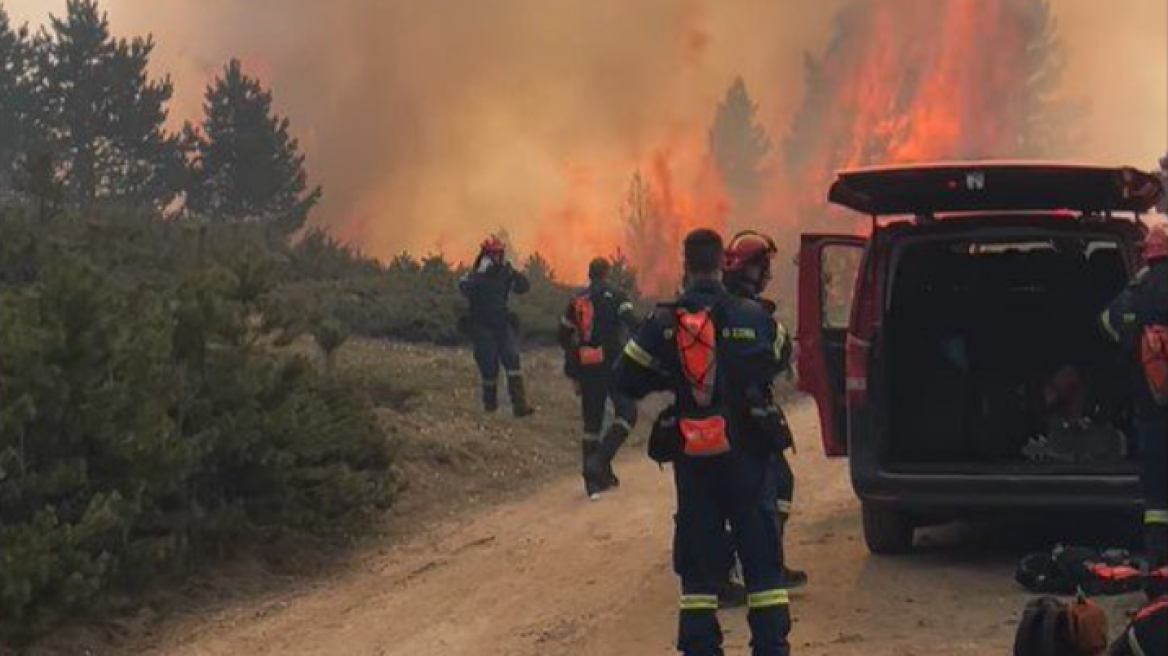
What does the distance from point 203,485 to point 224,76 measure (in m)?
40.9

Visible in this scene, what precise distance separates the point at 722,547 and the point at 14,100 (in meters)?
43.0

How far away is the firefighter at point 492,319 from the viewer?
51.3 ft

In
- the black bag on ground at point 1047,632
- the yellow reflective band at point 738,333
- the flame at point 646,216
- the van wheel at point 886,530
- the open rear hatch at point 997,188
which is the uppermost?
the flame at point 646,216

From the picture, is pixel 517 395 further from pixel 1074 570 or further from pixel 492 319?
pixel 1074 570

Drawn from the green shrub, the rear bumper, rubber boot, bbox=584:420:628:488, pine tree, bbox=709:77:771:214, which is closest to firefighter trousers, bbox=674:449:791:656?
the rear bumper

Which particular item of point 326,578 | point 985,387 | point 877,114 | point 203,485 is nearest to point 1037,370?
point 985,387

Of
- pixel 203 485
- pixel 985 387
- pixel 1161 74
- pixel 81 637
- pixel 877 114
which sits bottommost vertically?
→ pixel 81 637

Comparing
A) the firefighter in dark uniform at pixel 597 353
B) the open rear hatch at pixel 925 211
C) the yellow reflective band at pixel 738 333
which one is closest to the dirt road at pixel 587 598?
the firefighter in dark uniform at pixel 597 353

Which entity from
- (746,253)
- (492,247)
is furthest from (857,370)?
(492,247)

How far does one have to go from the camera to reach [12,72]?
1769 inches

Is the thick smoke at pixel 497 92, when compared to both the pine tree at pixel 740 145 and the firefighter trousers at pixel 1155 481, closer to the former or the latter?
the pine tree at pixel 740 145

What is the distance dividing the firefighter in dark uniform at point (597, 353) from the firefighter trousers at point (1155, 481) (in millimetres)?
5654

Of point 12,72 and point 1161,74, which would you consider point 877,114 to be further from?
point 1161,74

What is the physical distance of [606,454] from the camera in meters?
11.8
